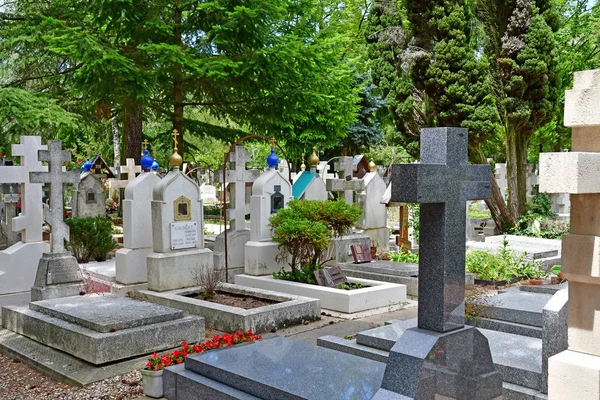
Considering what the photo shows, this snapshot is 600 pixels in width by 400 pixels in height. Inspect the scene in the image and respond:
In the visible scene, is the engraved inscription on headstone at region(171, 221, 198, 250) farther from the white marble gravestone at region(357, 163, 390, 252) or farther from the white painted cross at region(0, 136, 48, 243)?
the white marble gravestone at region(357, 163, 390, 252)

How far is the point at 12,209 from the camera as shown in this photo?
40.5ft

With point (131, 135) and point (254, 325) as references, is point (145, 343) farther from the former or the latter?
point (131, 135)

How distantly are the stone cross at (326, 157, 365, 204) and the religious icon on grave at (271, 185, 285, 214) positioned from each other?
205 cm

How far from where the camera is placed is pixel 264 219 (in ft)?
37.9

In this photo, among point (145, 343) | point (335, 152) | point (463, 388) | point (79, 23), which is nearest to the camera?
point (463, 388)

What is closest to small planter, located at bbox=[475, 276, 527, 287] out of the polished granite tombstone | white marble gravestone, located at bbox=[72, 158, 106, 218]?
the polished granite tombstone

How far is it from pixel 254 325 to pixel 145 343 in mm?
1522

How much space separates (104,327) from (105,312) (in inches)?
24.0

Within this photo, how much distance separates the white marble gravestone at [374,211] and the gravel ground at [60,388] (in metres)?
8.71

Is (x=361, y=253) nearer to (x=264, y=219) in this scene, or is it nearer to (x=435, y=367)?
(x=264, y=219)

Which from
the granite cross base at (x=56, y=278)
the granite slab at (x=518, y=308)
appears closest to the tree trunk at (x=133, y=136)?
the granite cross base at (x=56, y=278)

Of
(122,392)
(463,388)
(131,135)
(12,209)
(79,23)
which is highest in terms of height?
(79,23)

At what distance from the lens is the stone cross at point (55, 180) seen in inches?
363

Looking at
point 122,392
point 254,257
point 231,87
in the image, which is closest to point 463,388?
point 122,392
